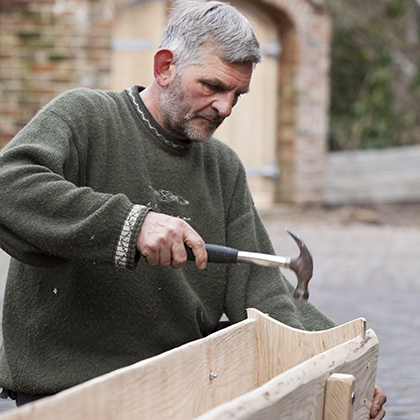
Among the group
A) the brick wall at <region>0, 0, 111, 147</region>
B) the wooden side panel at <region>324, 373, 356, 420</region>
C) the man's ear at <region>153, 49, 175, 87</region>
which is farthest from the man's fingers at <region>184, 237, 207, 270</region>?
the brick wall at <region>0, 0, 111, 147</region>

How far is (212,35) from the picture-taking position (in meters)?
2.14

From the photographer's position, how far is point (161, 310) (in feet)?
7.26

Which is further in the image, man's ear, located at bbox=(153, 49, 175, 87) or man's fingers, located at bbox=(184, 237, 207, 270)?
man's ear, located at bbox=(153, 49, 175, 87)

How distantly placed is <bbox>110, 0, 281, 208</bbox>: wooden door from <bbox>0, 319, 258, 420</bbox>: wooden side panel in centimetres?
616

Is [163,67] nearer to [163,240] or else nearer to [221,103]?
[221,103]

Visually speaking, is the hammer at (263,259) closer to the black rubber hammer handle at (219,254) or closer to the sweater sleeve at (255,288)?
the black rubber hammer handle at (219,254)

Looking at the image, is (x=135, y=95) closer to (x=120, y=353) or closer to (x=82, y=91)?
(x=82, y=91)

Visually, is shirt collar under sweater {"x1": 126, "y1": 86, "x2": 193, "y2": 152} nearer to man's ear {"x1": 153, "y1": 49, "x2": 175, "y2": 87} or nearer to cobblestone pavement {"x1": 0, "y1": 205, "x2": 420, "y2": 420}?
man's ear {"x1": 153, "y1": 49, "x2": 175, "y2": 87}

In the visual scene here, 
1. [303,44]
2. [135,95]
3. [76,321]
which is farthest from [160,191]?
Result: [303,44]

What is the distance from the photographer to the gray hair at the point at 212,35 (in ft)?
7.00

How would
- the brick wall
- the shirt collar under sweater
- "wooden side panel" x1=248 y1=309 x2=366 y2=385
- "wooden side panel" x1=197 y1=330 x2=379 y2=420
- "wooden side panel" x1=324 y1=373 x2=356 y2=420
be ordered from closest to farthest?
"wooden side panel" x1=197 y1=330 x2=379 y2=420 → "wooden side panel" x1=324 y1=373 x2=356 y2=420 → "wooden side panel" x1=248 y1=309 x2=366 y2=385 → the shirt collar under sweater → the brick wall

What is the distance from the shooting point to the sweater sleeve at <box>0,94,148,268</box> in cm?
171

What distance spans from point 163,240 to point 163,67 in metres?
0.73

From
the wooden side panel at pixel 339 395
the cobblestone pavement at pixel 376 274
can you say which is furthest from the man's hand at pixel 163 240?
the cobblestone pavement at pixel 376 274
